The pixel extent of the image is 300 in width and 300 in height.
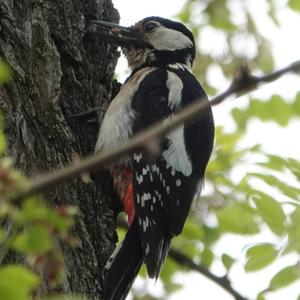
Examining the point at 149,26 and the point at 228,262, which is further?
the point at 149,26

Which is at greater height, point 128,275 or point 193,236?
point 193,236

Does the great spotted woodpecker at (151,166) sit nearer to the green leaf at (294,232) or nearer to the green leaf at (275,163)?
the green leaf at (275,163)

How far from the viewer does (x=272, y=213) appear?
2.67m

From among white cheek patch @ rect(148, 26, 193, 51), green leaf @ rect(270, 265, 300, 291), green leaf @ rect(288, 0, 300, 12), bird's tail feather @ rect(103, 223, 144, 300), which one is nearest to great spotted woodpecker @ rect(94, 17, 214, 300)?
bird's tail feather @ rect(103, 223, 144, 300)

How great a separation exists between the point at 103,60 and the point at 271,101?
0.81 m

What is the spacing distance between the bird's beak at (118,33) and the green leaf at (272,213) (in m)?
1.02

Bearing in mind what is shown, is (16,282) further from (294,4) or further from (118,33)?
(294,4)

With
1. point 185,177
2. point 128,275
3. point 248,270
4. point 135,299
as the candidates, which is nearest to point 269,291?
point 248,270

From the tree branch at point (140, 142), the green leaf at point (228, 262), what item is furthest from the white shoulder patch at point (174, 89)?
the tree branch at point (140, 142)

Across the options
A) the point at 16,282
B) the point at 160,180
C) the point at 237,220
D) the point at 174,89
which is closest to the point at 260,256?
the point at 237,220

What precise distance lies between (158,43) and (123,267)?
1.72 m

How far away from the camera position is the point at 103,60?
322cm

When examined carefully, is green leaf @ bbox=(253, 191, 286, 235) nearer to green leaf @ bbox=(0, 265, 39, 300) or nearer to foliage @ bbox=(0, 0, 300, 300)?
foliage @ bbox=(0, 0, 300, 300)

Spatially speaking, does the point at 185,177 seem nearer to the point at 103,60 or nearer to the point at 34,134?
the point at 103,60
